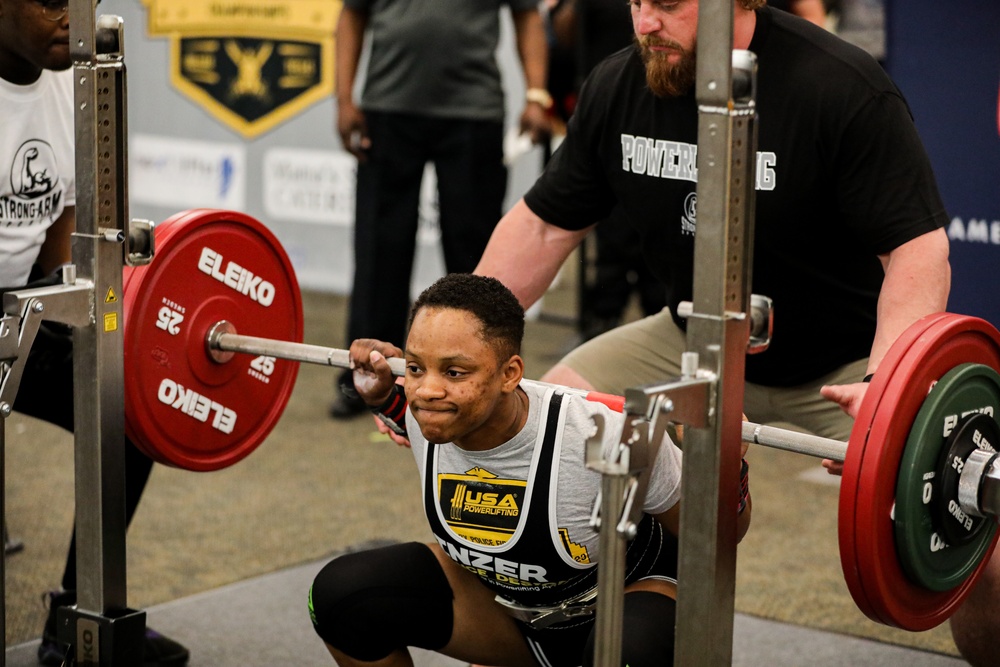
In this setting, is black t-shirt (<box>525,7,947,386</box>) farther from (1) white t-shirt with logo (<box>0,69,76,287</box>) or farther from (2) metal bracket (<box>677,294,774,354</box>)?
(1) white t-shirt with logo (<box>0,69,76,287</box>)

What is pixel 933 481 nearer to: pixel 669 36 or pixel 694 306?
pixel 694 306

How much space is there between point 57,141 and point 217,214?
0.39m

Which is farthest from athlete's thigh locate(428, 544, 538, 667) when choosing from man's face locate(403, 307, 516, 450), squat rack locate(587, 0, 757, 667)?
squat rack locate(587, 0, 757, 667)

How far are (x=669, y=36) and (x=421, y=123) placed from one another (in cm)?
228

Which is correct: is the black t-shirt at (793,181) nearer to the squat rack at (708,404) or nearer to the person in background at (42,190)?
the squat rack at (708,404)

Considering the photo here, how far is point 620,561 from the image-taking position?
1662mm

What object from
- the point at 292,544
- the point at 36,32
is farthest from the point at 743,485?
the point at 292,544

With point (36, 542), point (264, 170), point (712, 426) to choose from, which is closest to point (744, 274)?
point (712, 426)

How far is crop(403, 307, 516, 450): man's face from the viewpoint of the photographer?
1.90m

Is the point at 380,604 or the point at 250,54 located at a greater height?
the point at 250,54

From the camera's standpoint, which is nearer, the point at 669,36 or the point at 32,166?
the point at 669,36

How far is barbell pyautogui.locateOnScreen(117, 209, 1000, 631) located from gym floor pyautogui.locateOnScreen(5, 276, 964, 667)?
1.95ft

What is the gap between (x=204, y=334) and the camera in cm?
247

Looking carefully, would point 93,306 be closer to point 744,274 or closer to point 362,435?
point 744,274
